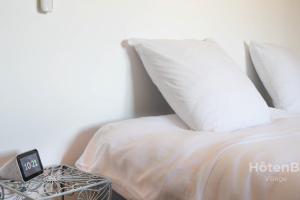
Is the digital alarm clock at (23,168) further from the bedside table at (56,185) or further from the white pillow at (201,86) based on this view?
the white pillow at (201,86)

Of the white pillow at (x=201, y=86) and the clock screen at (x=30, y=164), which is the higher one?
the white pillow at (x=201, y=86)

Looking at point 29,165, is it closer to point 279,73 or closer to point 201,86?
point 201,86

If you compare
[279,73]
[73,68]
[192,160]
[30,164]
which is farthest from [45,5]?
[279,73]

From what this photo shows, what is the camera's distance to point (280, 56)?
76.6 inches

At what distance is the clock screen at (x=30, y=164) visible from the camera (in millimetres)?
1011

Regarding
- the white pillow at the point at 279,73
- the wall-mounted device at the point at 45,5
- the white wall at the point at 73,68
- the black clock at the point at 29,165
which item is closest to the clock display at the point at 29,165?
the black clock at the point at 29,165

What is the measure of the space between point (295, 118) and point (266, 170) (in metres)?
0.74

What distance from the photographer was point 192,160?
953 mm

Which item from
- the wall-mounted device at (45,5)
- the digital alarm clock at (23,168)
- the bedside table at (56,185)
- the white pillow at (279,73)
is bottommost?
the bedside table at (56,185)

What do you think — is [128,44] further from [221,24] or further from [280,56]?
[280,56]

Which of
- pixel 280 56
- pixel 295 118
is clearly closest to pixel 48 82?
pixel 295 118

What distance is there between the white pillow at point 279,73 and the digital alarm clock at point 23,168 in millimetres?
1348

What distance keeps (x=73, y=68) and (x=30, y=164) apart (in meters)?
0.43

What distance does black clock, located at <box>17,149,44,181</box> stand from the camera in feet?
3.29
